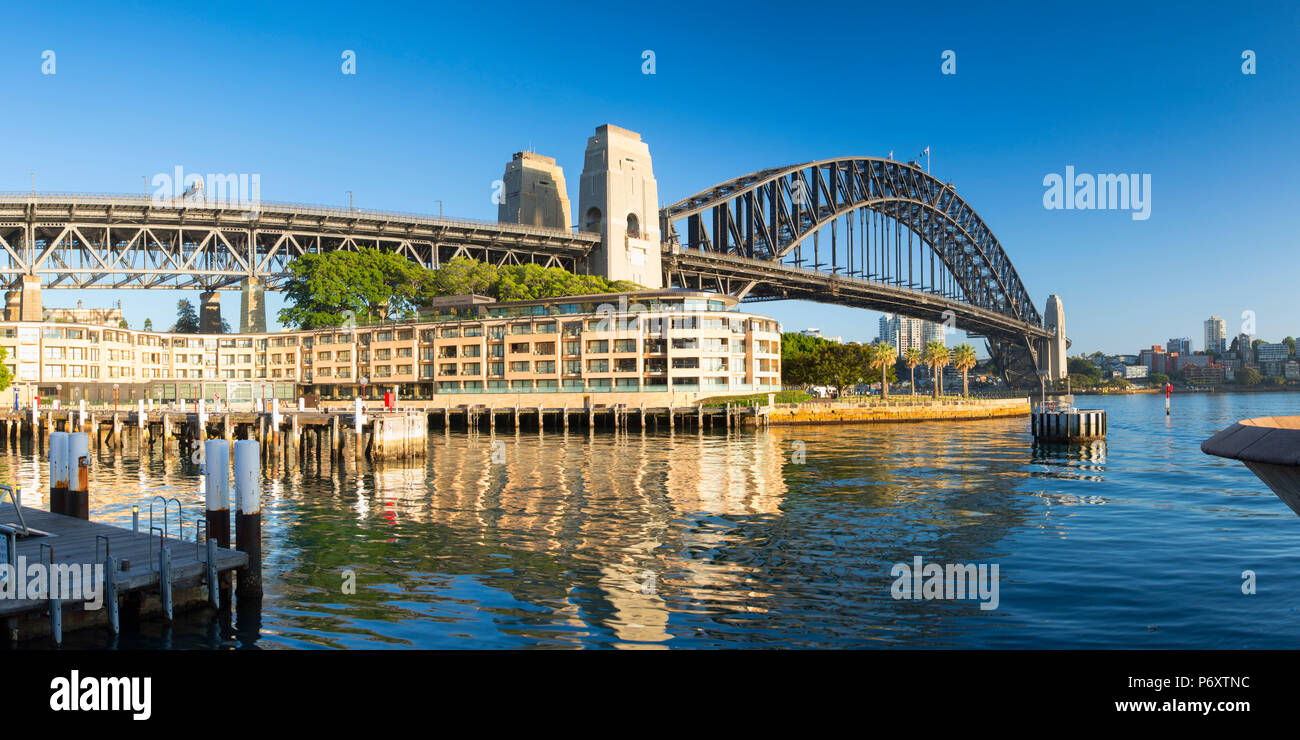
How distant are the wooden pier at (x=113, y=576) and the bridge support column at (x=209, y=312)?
13200cm

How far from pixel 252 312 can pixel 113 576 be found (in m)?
137

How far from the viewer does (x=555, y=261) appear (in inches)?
6102

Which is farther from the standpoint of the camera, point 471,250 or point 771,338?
point 471,250

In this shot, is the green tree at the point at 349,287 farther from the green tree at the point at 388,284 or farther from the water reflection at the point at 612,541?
the water reflection at the point at 612,541

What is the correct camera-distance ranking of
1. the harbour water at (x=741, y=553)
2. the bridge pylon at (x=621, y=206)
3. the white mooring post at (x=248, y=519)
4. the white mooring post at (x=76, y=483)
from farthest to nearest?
the bridge pylon at (x=621, y=206) → the white mooring post at (x=76, y=483) → the white mooring post at (x=248, y=519) → the harbour water at (x=741, y=553)

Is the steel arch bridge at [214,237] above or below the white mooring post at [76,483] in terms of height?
above

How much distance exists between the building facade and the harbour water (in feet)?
162

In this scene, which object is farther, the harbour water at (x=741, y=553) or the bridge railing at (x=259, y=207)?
the bridge railing at (x=259, y=207)

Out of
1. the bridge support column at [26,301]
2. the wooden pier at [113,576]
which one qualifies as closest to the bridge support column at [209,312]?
the bridge support column at [26,301]

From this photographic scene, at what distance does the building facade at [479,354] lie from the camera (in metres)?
105

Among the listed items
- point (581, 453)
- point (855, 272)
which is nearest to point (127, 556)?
point (581, 453)

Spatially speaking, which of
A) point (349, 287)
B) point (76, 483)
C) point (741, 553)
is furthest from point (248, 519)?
point (349, 287)
